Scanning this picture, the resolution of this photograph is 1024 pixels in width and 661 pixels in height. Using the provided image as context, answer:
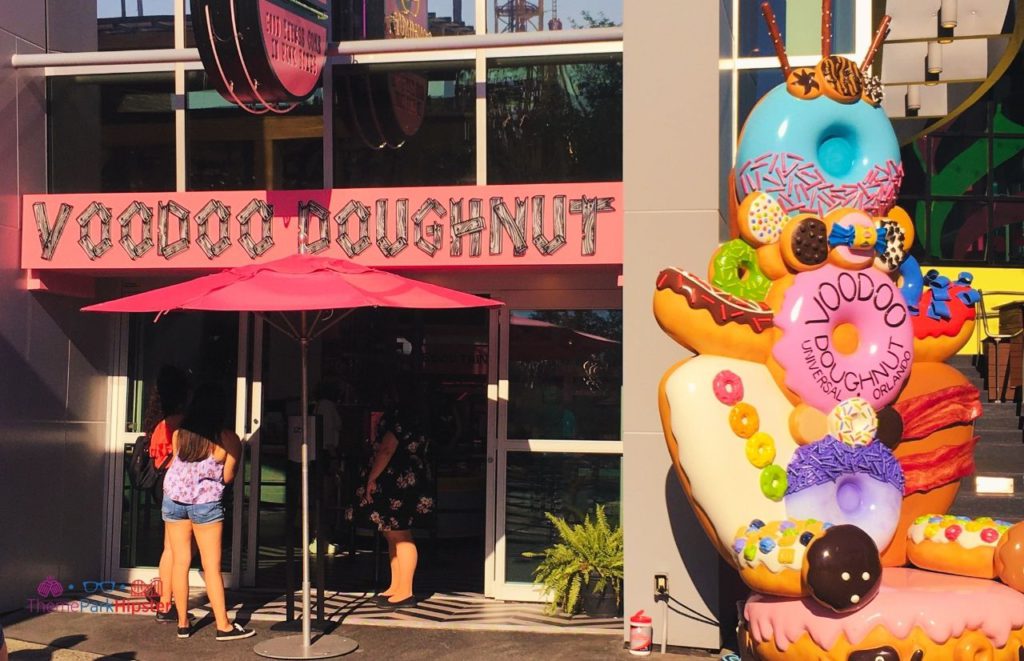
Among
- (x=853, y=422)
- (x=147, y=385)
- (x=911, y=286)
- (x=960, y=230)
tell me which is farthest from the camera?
(x=960, y=230)

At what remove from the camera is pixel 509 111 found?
945cm

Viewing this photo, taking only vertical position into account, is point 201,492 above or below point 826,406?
below

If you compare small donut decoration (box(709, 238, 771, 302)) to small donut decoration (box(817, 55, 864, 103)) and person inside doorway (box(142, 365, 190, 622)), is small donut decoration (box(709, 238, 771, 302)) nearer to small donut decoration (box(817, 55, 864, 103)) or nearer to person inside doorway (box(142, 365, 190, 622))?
small donut decoration (box(817, 55, 864, 103))

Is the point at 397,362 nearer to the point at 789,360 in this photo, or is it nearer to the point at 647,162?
the point at 647,162

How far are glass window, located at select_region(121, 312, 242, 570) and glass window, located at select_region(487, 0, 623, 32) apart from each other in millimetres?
3307

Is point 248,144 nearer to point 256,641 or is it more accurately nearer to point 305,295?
A: point 305,295

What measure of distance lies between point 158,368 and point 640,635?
4876 mm

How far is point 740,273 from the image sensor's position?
7.05 m

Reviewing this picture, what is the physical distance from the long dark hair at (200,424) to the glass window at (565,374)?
96.6 inches

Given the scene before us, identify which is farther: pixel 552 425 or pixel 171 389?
pixel 552 425

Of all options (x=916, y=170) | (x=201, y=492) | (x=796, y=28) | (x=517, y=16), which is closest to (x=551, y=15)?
(x=517, y=16)

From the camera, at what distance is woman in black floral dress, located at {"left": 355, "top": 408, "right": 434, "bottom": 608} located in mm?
9680

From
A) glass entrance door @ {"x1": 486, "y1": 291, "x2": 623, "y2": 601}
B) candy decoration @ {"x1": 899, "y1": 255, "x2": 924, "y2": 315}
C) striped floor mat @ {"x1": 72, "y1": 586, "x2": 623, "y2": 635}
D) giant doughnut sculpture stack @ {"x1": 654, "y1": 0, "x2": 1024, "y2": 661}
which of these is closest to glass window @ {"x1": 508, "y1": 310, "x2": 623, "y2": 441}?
glass entrance door @ {"x1": 486, "y1": 291, "x2": 623, "y2": 601}

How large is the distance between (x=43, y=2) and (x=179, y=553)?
4.56m
